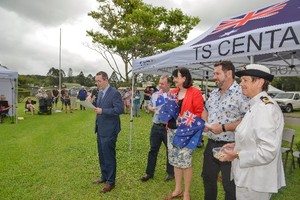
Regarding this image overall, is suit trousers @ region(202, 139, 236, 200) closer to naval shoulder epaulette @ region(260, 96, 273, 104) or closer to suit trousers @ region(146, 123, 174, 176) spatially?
naval shoulder epaulette @ region(260, 96, 273, 104)

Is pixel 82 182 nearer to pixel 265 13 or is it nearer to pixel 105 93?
pixel 105 93

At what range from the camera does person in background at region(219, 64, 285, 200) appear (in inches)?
72.0

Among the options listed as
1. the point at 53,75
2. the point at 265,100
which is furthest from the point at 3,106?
the point at 53,75

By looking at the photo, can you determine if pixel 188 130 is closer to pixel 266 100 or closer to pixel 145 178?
pixel 266 100

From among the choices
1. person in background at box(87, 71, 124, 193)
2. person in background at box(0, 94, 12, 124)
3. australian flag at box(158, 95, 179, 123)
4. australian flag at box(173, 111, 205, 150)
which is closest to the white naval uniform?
australian flag at box(173, 111, 205, 150)

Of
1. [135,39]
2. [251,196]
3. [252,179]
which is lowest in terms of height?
[251,196]

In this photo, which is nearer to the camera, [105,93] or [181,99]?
[181,99]

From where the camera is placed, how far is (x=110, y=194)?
14.1 feet

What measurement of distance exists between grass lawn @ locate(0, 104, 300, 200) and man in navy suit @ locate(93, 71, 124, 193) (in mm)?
431

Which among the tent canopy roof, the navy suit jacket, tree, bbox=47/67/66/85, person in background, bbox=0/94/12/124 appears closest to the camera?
the tent canopy roof

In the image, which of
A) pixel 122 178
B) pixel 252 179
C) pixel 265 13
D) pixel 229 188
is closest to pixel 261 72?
pixel 252 179

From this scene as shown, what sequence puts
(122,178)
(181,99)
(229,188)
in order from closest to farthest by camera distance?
1. (229,188)
2. (181,99)
3. (122,178)

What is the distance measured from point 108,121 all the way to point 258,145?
111 inches

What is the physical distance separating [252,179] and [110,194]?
2864 mm
